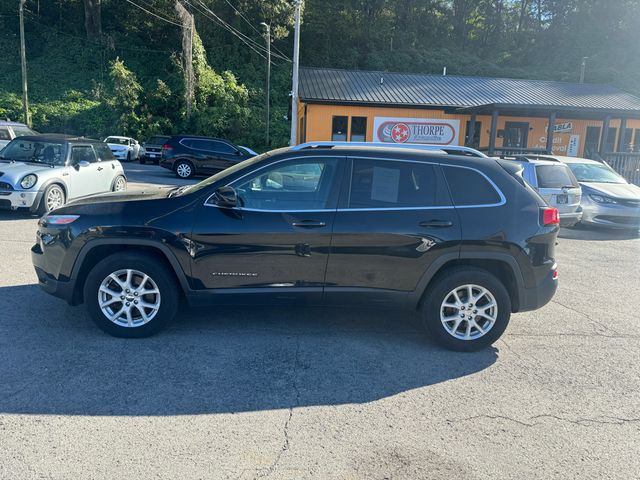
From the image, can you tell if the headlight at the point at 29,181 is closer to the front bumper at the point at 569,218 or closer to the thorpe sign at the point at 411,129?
Result: the front bumper at the point at 569,218

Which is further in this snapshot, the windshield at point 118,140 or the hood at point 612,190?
the windshield at point 118,140

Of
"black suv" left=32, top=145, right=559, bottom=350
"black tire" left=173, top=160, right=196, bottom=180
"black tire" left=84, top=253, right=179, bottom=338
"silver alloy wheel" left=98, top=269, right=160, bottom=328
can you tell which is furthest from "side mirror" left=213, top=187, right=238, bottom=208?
"black tire" left=173, top=160, right=196, bottom=180

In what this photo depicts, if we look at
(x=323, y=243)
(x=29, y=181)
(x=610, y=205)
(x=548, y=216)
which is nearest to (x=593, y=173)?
(x=610, y=205)

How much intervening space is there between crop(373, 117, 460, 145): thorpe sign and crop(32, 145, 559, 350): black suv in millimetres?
21771

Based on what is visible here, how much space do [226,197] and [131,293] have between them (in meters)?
1.19

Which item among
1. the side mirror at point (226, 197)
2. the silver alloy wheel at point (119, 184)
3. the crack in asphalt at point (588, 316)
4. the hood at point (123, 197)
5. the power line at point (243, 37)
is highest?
the power line at point (243, 37)

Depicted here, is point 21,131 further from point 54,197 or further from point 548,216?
point 548,216

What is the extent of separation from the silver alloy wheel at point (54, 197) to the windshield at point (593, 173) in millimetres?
11446

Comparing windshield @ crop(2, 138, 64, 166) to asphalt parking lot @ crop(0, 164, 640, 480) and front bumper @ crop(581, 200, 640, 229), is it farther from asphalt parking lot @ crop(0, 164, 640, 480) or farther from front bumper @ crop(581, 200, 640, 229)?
front bumper @ crop(581, 200, 640, 229)

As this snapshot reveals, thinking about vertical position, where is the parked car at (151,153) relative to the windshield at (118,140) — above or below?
below

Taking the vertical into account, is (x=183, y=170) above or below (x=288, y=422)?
above

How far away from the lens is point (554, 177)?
10844mm

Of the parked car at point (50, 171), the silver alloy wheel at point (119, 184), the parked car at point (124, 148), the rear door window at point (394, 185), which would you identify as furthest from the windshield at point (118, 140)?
the rear door window at point (394, 185)

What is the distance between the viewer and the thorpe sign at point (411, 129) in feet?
85.3
